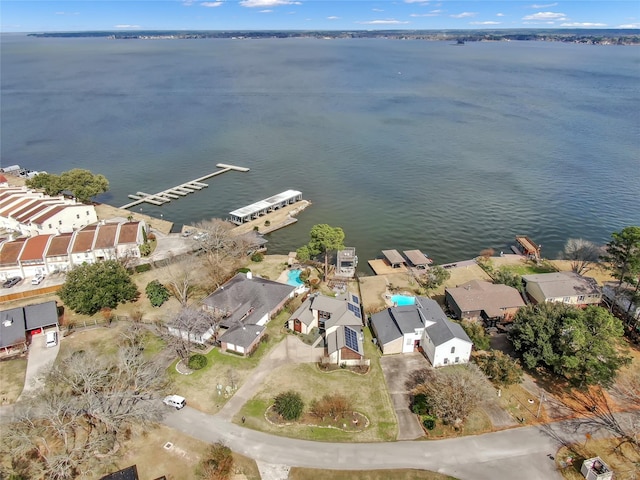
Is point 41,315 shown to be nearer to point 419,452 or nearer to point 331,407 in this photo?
point 331,407

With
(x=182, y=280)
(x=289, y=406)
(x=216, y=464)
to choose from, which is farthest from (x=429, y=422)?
(x=182, y=280)

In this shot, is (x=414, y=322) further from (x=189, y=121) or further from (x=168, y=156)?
(x=189, y=121)

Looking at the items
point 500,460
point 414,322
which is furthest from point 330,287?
point 500,460

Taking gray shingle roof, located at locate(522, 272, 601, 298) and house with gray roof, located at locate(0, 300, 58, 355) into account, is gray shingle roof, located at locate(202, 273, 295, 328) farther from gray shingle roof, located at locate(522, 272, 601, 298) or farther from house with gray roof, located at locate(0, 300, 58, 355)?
gray shingle roof, located at locate(522, 272, 601, 298)

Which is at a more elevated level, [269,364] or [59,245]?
[59,245]

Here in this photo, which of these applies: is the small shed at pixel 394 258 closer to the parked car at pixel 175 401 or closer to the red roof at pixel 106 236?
the parked car at pixel 175 401

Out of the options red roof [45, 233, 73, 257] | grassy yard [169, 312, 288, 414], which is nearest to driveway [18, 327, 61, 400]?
grassy yard [169, 312, 288, 414]
